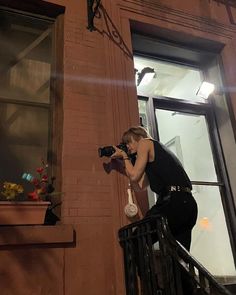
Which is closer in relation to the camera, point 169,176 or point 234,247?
point 169,176

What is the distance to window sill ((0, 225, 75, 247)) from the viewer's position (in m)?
2.44

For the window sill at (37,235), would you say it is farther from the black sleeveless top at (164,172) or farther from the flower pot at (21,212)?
the black sleeveless top at (164,172)

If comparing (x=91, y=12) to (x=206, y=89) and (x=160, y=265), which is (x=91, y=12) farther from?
(x=160, y=265)

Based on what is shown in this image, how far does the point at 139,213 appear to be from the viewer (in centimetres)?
298

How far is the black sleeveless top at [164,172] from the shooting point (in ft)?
8.60

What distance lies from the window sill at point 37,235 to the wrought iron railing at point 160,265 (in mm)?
438

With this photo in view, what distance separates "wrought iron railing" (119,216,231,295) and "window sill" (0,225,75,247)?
44cm

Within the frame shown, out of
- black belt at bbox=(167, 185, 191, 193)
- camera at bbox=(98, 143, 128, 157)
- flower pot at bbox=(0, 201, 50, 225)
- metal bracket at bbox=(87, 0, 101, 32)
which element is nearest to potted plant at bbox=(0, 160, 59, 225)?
flower pot at bbox=(0, 201, 50, 225)

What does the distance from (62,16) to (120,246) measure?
2490mm

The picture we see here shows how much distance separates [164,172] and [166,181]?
3.2 inches

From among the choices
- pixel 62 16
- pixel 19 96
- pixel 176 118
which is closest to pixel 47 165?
pixel 19 96

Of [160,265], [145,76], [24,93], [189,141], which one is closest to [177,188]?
[160,265]

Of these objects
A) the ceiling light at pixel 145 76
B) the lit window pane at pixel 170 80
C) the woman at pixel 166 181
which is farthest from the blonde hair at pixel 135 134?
the ceiling light at pixel 145 76

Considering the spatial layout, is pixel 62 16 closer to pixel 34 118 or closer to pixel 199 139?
pixel 34 118
